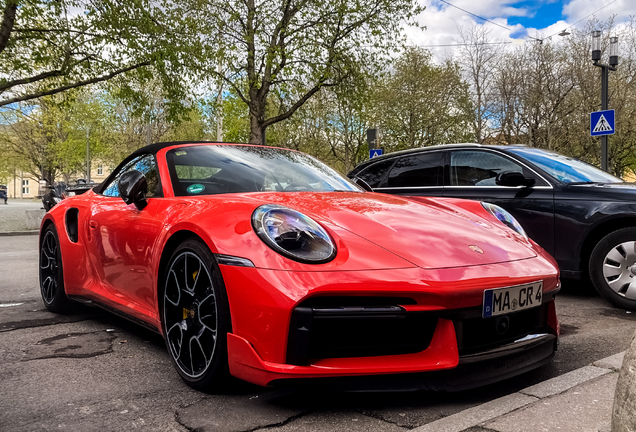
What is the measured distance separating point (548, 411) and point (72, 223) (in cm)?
350

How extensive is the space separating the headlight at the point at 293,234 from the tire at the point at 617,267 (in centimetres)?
323

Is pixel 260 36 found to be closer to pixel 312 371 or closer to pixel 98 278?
pixel 98 278

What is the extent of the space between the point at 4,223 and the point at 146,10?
8.31m

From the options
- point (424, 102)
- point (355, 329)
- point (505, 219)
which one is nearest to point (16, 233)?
point (505, 219)

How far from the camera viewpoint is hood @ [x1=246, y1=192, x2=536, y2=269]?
246 cm

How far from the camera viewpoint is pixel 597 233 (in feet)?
15.9

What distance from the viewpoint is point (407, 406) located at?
241 centimetres

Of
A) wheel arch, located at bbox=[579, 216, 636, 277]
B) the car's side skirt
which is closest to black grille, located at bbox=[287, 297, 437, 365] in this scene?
the car's side skirt

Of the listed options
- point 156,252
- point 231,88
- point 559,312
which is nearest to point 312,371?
point 156,252

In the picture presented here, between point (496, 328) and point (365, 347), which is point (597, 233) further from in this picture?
point (365, 347)

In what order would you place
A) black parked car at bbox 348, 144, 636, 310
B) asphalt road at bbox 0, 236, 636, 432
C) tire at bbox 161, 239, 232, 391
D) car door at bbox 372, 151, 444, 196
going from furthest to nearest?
car door at bbox 372, 151, 444, 196
black parked car at bbox 348, 144, 636, 310
tire at bbox 161, 239, 232, 391
asphalt road at bbox 0, 236, 636, 432

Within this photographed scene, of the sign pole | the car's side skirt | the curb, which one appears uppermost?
the sign pole

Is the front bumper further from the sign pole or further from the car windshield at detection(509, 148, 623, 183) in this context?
the sign pole

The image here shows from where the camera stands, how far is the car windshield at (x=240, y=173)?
3275 mm
